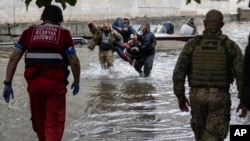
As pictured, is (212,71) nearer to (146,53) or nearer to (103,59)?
(146,53)

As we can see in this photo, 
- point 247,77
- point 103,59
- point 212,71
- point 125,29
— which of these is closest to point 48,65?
point 212,71

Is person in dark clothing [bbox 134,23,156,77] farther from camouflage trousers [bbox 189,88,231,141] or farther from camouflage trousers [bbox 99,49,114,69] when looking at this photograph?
camouflage trousers [bbox 189,88,231,141]

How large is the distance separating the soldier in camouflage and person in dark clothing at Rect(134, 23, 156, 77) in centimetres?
791

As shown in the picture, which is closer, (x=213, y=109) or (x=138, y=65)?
(x=213, y=109)

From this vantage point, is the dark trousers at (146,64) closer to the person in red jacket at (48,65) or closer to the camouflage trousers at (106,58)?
the camouflage trousers at (106,58)

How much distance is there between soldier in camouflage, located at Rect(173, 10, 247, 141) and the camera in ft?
17.4

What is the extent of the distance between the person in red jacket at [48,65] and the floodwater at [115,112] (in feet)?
5.57

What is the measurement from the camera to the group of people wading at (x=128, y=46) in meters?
13.6

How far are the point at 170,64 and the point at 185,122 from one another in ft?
31.9

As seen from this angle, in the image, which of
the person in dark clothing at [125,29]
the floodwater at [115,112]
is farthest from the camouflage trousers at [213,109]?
the person in dark clothing at [125,29]

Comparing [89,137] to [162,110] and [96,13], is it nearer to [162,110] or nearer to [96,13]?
[162,110]

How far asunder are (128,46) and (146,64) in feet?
2.19

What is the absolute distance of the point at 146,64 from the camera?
46.4 ft

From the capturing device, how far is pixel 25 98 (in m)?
10.9
